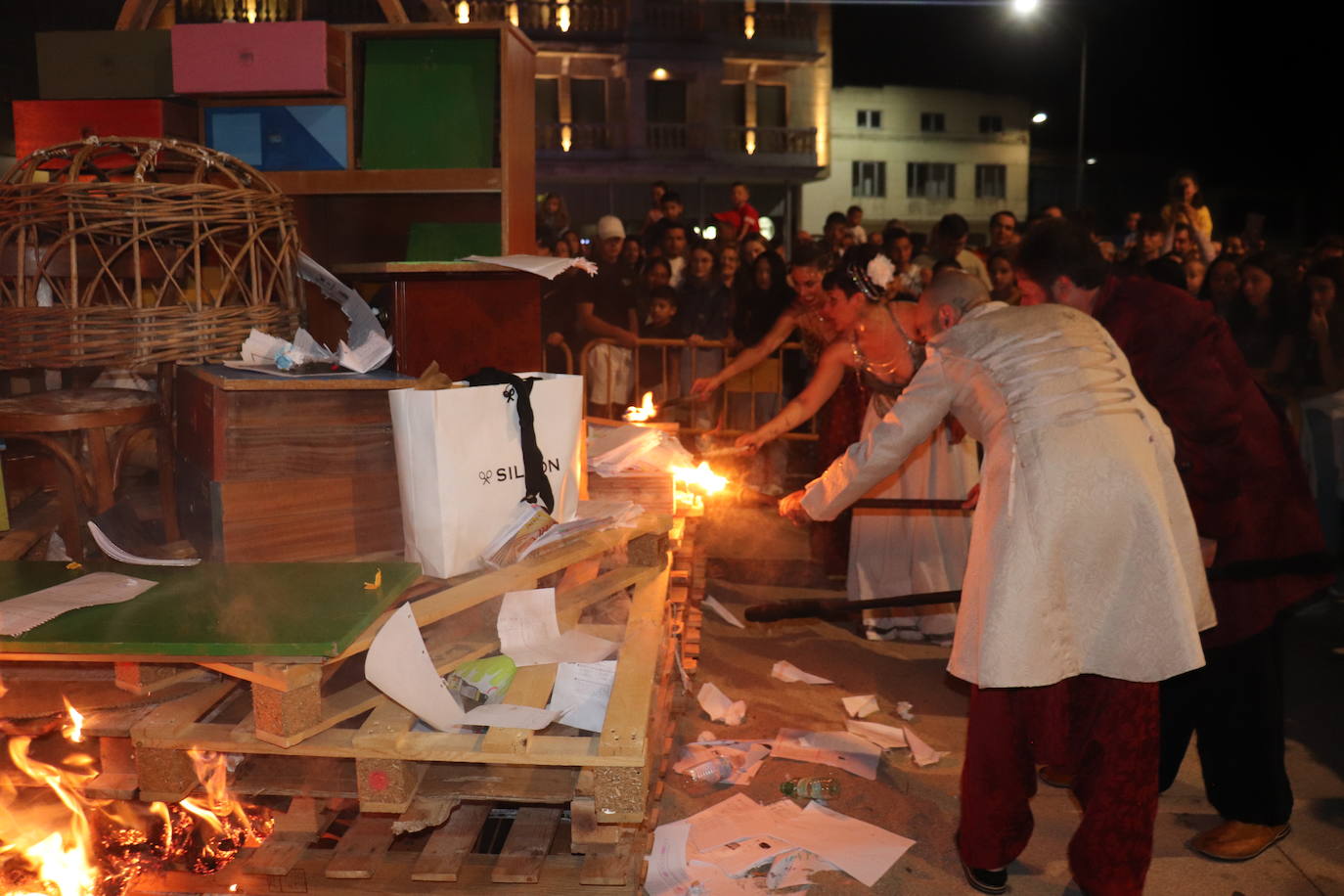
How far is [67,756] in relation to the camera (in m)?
3.10

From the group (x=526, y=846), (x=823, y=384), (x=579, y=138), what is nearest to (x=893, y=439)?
(x=526, y=846)

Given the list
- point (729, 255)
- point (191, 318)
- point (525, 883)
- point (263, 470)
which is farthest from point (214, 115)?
point (729, 255)

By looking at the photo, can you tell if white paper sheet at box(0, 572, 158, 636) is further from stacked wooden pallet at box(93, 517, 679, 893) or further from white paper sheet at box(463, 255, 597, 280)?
white paper sheet at box(463, 255, 597, 280)

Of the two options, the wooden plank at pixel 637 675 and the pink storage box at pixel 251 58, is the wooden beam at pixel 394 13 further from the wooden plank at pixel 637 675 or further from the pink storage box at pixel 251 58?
the wooden plank at pixel 637 675

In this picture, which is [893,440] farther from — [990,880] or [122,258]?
[122,258]

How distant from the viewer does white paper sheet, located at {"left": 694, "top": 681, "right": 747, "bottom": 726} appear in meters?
4.97

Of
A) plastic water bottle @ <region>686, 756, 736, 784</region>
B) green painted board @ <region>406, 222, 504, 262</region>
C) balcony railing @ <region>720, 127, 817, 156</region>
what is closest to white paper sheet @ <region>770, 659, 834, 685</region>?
plastic water bottle @ <region>686, 756, 736, 784</region>

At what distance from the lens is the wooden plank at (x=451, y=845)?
263 centimetres

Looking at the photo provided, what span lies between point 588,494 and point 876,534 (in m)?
2.50

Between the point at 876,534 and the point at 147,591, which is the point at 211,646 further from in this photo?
the point at 876,534

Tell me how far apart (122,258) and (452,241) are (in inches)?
53.1

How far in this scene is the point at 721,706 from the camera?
5.04m

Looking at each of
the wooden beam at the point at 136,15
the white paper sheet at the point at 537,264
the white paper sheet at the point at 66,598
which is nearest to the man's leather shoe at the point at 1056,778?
the white paper sheet at the point at 537,264

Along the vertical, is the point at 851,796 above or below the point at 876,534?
below
